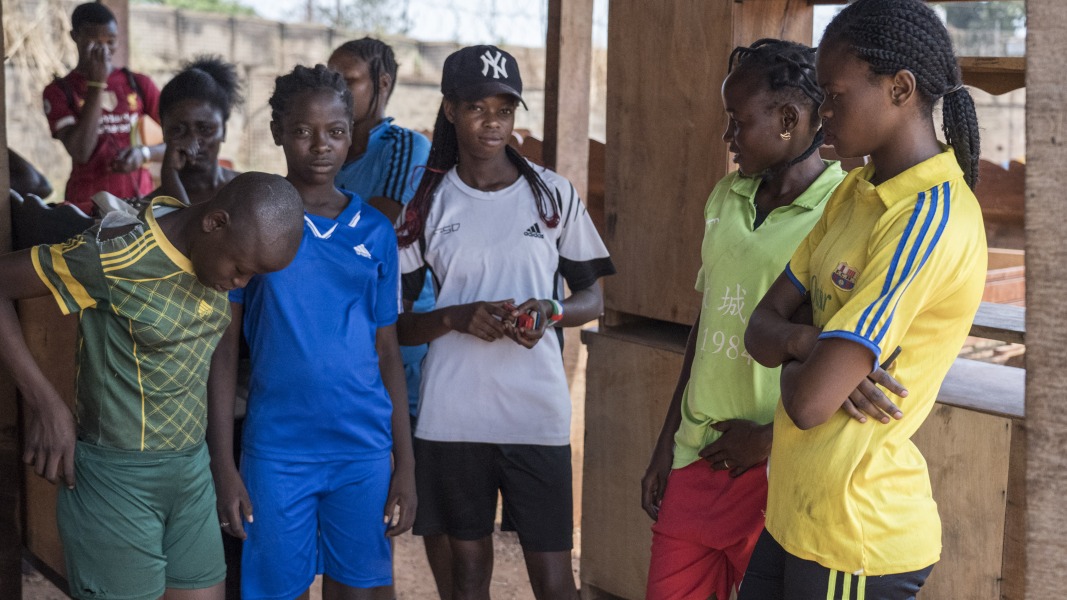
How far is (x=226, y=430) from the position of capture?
8.88 ft

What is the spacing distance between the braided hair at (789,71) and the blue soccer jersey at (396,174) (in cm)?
128

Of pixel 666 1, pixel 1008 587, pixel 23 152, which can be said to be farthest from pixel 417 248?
pixel 23 152

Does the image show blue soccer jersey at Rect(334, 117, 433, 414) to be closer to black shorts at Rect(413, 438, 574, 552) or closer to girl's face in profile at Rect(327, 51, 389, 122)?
girl's face in profile at Rect(327, 51, 389, 122)

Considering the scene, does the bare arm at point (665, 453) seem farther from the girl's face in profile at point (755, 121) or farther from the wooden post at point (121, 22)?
the wooden post at point (121, 22)

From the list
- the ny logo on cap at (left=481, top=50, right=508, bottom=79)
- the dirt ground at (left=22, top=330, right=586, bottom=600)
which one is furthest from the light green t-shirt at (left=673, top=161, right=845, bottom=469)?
the dirt ground at (left=22, top=330, right=586, bottom=600)

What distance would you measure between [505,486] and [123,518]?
0.96 metres

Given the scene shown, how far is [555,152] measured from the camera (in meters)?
4.38

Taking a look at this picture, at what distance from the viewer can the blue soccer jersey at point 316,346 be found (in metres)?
2.66

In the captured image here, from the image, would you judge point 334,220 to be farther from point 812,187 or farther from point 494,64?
point 812,187

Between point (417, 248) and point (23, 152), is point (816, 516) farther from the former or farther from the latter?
point (23, 152)

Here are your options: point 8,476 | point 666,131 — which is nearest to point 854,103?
point 666,131

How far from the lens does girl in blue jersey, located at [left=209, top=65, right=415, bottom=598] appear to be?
2666mm

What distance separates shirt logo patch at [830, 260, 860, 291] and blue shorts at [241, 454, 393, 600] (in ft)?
4.66

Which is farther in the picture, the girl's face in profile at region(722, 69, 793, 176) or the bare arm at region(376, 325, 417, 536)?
the bare arm at region(376, 325, 417, 536)
